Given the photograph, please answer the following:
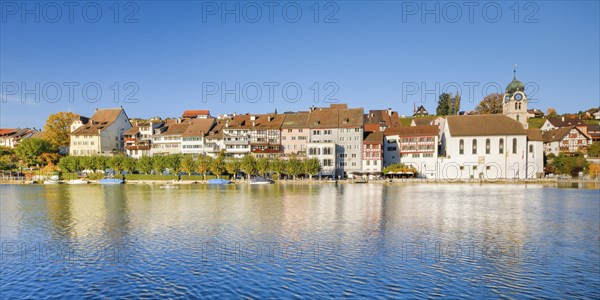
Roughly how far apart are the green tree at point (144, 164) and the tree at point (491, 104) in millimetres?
118551

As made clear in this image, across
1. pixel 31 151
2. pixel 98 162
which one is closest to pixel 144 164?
pixel 98 162

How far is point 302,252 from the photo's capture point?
24984 millimetres

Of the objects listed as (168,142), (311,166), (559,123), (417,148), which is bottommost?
(311,166)

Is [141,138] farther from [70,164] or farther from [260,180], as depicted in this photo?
[260,180]

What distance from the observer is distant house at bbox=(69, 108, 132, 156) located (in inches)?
4198

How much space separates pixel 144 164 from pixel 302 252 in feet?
262

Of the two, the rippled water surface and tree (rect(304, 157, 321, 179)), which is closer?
the rippled water surface

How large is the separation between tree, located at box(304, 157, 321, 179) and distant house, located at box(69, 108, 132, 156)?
194 feet

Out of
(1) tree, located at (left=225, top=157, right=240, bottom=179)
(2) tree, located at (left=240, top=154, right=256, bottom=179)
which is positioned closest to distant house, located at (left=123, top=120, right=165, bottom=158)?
(1) tree, located at (left=225, top=157, right=240, bottom=179)

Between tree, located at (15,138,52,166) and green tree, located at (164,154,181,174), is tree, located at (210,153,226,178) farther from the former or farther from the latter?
tree, located at (15,138,52,166)

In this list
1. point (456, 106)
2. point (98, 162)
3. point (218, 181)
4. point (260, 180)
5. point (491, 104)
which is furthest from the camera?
point (456, 106)

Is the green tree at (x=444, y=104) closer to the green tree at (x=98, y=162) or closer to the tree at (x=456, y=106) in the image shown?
the tree at (x=456, y=106)

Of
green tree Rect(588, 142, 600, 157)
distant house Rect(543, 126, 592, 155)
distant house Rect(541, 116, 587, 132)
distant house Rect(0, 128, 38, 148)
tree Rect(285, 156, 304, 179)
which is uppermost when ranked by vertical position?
distant house Rect(541, 116, 587, 132)

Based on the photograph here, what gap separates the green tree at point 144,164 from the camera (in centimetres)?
9381
